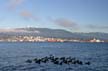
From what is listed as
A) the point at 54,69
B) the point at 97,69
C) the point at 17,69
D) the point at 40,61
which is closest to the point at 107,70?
the point at 97,69

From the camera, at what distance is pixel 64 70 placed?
65562mm

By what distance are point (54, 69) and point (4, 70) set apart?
41.1ft

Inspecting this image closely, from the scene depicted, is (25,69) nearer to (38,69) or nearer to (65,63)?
(38,69)

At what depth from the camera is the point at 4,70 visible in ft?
→ 209

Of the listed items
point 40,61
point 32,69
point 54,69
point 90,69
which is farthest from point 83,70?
point 40,61

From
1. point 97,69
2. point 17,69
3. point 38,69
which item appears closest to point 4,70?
point 17,69

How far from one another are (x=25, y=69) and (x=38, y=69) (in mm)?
3295

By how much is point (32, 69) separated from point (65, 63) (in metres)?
18.7

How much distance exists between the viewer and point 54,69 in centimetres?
6712

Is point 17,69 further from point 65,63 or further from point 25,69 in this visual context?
point 65,63

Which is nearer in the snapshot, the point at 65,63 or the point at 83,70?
the point at 83,70

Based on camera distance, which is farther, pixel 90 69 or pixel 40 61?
pixel 40 61

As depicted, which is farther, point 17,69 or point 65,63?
point 65,63

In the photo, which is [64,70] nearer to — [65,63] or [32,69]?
[32,69]
